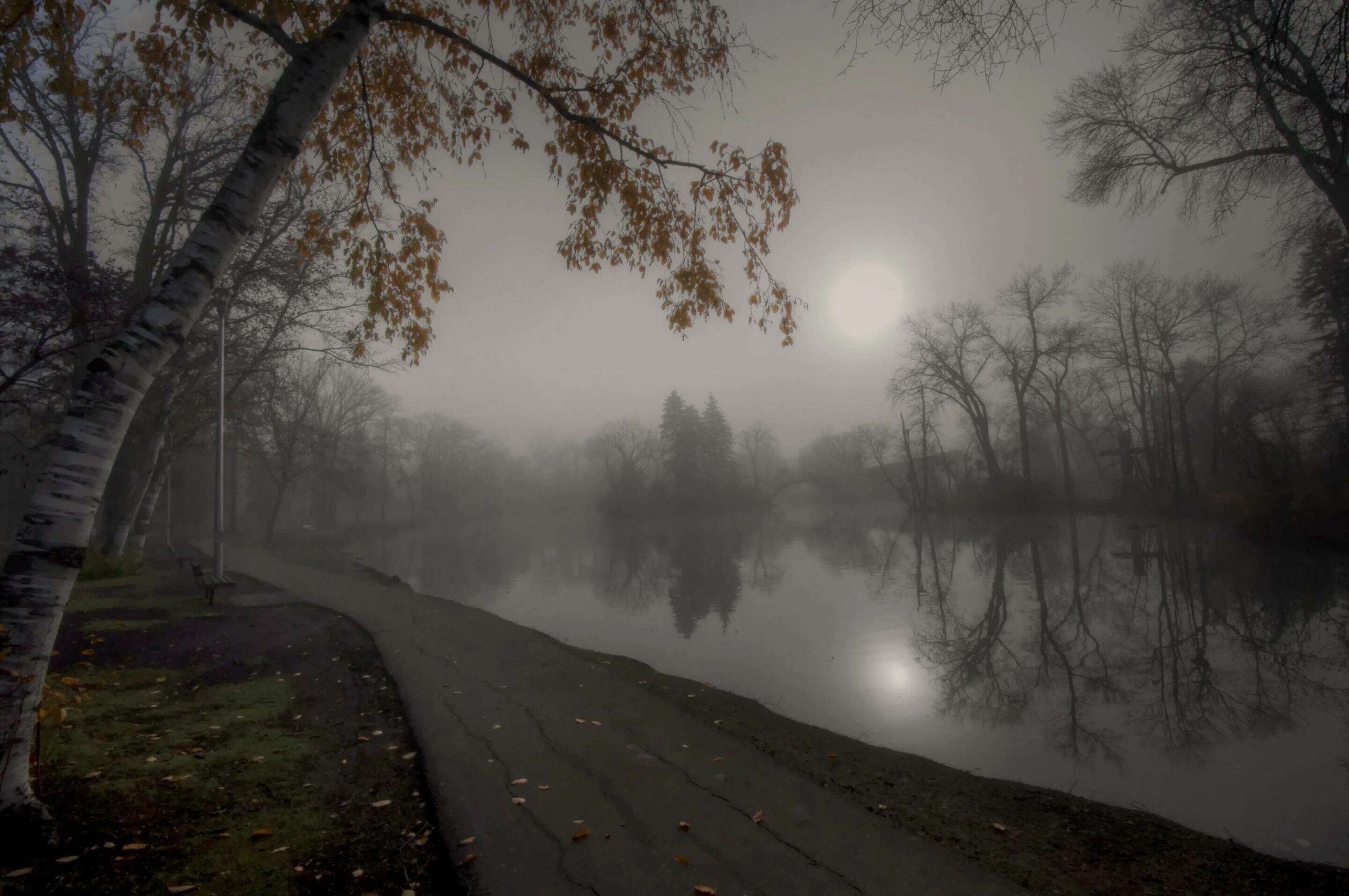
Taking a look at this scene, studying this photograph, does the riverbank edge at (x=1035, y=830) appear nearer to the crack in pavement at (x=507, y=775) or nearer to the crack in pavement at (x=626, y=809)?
the crack in pavement at (x=626, y=809)

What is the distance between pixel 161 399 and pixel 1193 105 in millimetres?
21146

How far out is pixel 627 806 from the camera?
13.9 ft

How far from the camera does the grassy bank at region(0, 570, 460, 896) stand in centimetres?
323

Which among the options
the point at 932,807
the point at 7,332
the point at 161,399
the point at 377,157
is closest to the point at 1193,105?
the point at 932,807

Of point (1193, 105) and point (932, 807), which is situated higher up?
point (1193, 105)

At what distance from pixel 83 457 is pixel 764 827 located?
4232 mm

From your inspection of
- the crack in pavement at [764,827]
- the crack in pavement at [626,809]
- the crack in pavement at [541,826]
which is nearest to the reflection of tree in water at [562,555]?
the crack in pavement at [541,826]

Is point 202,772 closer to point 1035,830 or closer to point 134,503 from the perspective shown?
point 1035,830

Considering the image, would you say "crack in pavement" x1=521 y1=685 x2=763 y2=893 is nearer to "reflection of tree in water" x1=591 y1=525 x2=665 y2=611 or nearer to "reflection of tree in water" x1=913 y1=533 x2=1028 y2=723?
"reflection of tree in water" x1=913 y1=533 x2=1028 y2=723

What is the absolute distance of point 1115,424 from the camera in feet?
155

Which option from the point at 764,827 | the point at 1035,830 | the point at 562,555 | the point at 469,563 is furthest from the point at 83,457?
the point at 562,555

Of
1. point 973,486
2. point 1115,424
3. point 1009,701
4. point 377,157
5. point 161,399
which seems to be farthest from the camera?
point 1115,424

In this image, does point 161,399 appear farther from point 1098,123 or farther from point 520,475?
point 520,475

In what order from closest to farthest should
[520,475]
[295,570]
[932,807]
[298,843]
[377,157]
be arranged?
[298,843]
[932,807]
[377,157]
[295,570]
[520,475]
